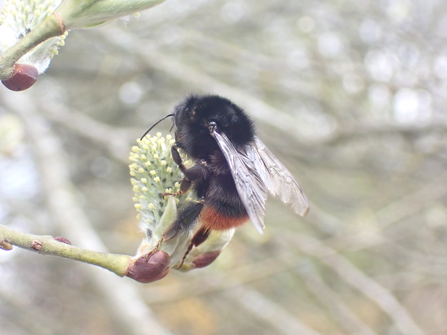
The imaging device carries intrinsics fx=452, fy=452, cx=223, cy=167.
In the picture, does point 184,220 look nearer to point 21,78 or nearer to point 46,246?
point 46,246

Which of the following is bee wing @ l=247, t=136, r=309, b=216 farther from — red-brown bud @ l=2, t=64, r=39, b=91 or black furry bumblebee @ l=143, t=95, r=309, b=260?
red-brown bud @ l=2, t=64, r=39, b=91

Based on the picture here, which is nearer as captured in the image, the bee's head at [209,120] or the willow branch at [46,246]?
the willow branch at [46,246]

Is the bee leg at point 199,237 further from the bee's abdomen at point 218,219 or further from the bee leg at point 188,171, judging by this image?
the bee leg at point 188,171

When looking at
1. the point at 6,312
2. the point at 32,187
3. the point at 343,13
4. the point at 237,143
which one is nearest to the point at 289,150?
the point at 343,13

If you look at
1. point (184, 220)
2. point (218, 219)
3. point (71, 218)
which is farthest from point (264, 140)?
point (184, 220)

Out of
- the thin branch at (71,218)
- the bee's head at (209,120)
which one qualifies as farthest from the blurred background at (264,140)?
the bee's head at (209,120)

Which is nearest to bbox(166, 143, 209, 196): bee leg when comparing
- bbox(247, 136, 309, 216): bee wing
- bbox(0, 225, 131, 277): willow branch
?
bbox(247, 136, 309, 216): bee wing
